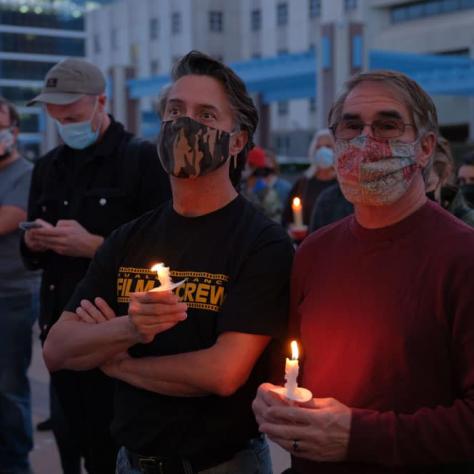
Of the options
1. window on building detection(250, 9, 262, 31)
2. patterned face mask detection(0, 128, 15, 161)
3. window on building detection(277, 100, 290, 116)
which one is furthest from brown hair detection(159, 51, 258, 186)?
window on building detection(250, 9, 262, 31)

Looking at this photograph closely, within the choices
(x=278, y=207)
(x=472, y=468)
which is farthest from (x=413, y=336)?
(x=278, y=207)

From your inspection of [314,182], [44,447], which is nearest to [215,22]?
[314,182]

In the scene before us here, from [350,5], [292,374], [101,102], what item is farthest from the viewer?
[350,5]

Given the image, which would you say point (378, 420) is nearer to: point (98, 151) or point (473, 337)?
point (473, 337)

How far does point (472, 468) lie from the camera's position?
6.62 feet

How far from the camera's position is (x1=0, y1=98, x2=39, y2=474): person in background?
4551 mm

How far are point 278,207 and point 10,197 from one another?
12.6ft

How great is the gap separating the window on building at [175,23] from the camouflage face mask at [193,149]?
57500 mm

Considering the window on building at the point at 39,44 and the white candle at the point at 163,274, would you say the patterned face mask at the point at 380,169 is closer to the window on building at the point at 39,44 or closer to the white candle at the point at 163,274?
the white candle at the point at 163,274

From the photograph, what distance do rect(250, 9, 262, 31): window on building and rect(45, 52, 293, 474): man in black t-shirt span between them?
177 feet

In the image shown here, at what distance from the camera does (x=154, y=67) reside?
61031 mm

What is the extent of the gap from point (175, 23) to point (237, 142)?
5805cm

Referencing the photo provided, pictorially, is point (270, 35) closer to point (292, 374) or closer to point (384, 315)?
point (384, 315)

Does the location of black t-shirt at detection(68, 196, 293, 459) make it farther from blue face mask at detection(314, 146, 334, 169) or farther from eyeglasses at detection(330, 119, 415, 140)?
blue face mask at detection(314, 146, 334, 169)
